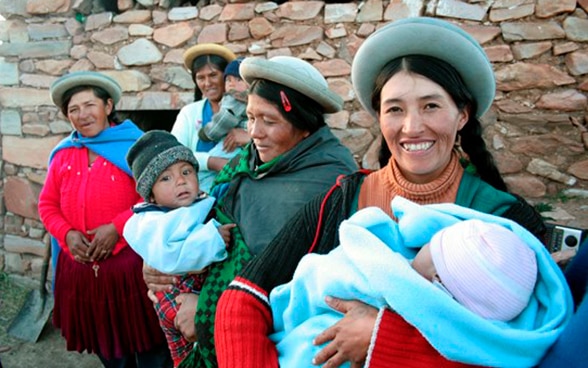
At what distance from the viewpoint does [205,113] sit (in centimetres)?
304

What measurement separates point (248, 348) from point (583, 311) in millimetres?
803

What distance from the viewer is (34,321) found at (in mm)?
4391

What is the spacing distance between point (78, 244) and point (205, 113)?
1.12 metres

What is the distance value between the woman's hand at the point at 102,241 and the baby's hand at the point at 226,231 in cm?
113

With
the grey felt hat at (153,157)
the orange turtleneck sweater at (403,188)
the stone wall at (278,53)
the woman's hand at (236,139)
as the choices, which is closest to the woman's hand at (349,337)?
the orange turtleneck sweater at (403,188)

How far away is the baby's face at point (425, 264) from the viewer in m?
1.03

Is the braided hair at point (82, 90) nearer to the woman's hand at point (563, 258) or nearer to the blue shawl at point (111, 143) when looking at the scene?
the blue shawl at point (111, 143)

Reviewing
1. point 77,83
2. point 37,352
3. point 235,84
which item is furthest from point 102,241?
point 37,352

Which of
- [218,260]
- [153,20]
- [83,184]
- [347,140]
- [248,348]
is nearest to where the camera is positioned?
[248,348]

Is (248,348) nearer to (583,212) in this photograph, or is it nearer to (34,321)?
(583,212)

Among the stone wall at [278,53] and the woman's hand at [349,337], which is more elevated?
the stone wall at [278,53]

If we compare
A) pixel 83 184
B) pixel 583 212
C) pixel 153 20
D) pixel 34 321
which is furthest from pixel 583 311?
pixel 34 321

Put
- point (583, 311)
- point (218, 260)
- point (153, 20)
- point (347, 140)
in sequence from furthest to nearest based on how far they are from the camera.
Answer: point (153, 20) → point (347, 140) → point (218, 260) → point (583, 311)

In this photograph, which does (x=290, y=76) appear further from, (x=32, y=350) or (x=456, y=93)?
(x=32, y=350)
